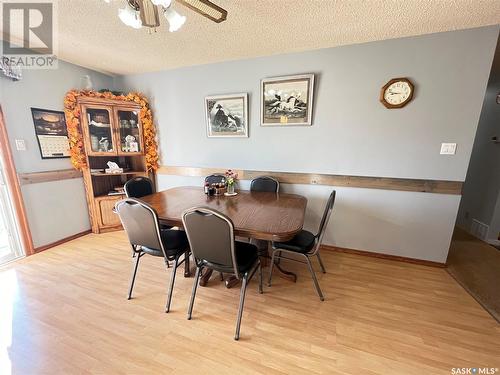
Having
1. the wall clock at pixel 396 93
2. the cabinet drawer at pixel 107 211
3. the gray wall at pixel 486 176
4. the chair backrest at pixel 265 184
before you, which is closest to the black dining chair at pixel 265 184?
the chair backrest at pixel 265 184

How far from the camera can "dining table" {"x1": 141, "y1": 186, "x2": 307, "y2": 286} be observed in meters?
1.47

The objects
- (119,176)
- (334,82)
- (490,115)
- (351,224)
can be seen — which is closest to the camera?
(334,82)

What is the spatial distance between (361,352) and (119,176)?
3863 mm

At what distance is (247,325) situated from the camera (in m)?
1.59

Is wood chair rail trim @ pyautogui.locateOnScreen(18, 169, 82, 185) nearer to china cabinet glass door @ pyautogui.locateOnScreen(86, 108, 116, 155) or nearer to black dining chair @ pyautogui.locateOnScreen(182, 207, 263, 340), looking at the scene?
china cabinet glass door @ pyautogui.locateOnScreen(86, 108, 116, 155)

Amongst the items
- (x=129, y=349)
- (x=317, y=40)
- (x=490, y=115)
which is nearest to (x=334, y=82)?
(x=317, y=40)

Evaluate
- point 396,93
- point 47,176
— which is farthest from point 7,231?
point 396,93

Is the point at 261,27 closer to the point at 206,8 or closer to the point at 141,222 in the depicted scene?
the point at 206,8

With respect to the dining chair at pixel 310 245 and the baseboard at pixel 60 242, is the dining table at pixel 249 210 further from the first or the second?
the baseboard at pixel 60 242

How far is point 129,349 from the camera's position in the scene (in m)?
1.40

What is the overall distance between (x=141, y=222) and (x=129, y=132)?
2.20 metres

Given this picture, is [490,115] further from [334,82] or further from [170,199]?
[170,199]

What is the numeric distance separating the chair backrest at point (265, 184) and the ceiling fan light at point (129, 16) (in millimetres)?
1889

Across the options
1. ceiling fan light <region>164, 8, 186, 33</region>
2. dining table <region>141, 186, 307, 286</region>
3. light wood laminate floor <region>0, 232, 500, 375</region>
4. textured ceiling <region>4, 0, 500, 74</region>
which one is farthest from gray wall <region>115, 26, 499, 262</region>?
ceiling fan light <region>164, 8, 186, 33</region>
